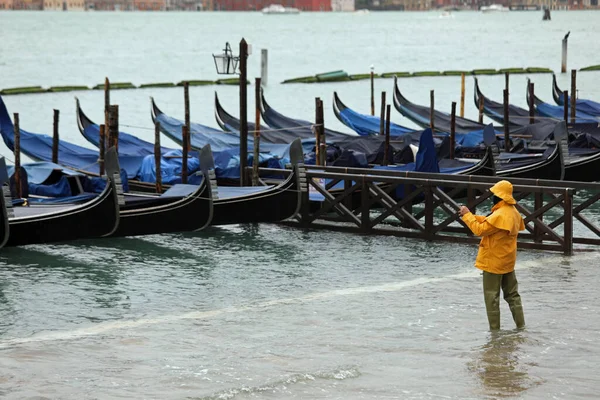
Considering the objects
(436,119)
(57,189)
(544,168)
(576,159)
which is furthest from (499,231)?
(436,119)

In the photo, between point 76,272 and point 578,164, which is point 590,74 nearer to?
point 578,164

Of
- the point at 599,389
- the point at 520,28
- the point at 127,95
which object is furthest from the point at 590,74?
the point at 520,28

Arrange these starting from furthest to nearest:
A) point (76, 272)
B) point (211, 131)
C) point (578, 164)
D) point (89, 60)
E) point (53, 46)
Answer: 1. point (53, 46)
2. point (89, 60)
3. point (211, 131)
4. point (578, 164)
5. point (76, 272)

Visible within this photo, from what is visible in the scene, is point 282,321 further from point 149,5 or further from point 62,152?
point 149,5

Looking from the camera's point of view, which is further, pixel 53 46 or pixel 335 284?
pixel 53 46

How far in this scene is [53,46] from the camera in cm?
8788

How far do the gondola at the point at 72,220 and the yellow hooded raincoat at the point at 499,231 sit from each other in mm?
5233

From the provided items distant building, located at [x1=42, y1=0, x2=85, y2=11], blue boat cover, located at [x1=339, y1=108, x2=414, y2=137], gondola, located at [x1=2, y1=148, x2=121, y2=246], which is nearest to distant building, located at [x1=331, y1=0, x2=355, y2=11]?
distant building, located at [x1=42, y1=0, x2=85, y2=11]

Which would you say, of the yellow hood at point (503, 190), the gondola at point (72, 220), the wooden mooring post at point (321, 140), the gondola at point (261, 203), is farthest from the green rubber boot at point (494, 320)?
the wooden mooring post at point (321, 140)

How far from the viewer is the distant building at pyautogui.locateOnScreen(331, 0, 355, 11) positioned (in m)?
181

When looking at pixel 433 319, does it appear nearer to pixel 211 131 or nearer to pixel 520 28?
pixel 211 131

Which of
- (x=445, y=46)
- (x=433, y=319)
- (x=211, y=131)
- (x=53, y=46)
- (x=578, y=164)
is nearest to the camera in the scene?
(x=433, y=319)

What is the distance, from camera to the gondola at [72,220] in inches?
539

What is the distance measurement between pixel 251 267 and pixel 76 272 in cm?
181
